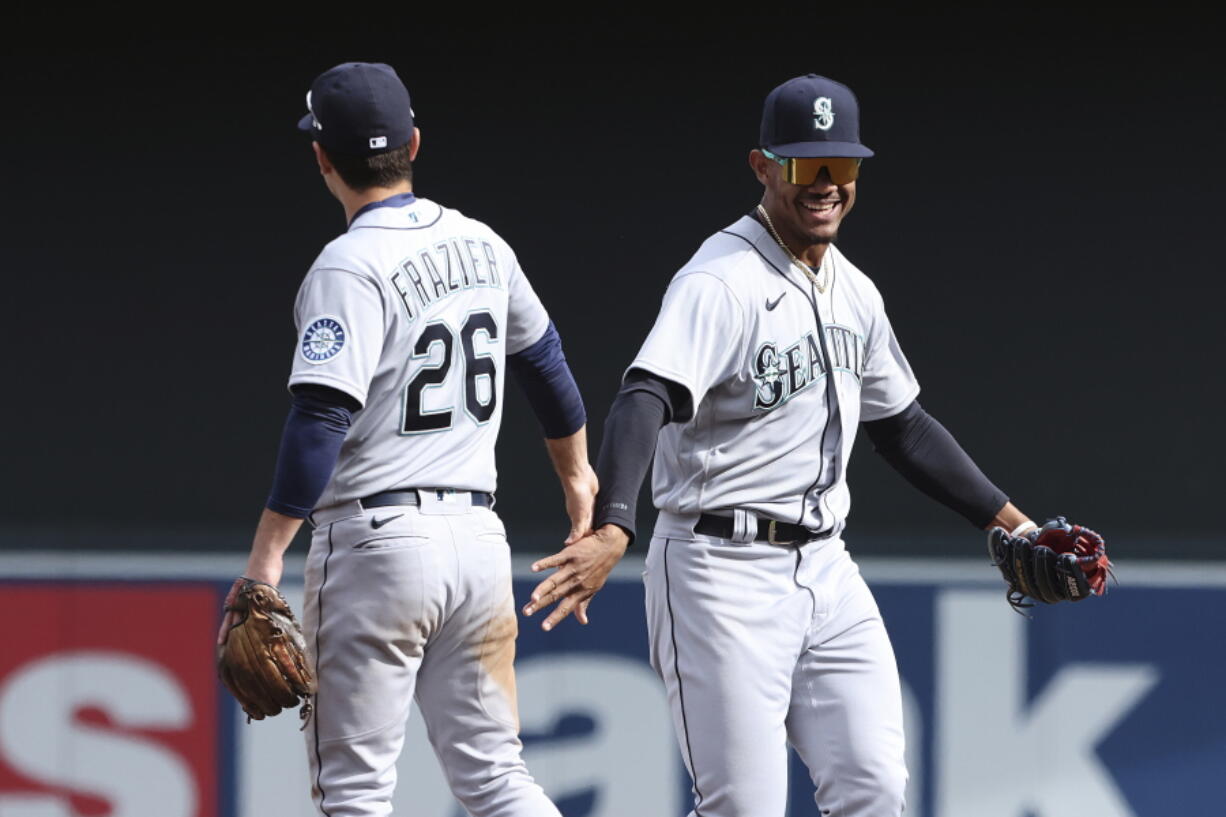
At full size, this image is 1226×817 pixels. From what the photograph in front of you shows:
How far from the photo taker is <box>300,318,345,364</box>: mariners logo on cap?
2875 millimetres

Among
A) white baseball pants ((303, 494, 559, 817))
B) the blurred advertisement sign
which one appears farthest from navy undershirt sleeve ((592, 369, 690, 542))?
the blurred advertisement sign

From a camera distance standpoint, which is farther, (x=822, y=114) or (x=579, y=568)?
(x=822, y=114)

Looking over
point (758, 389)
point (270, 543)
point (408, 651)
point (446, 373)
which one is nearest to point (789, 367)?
point (758, 389)

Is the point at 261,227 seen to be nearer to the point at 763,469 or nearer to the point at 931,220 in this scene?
the point at 931,220

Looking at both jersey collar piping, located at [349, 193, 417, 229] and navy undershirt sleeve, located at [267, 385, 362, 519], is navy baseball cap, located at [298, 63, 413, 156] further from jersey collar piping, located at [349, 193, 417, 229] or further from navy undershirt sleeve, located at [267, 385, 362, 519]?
navy undershirt sleeve, located at [267, 385, 362, 519]

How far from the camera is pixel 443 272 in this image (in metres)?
3.05

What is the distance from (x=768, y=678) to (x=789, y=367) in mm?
515

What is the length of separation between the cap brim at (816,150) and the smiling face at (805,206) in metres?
0.04

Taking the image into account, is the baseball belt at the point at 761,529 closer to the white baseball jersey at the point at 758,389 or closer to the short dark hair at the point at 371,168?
the white baseball jersey at the point at 758,389

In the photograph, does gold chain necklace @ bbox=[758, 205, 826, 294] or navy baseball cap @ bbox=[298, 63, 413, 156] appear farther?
gold chain necklace @ bbox=[758, 205, 826, 294]

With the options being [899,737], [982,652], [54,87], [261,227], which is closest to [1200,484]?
[982,652]

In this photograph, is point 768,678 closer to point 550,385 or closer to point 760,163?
point 550,385

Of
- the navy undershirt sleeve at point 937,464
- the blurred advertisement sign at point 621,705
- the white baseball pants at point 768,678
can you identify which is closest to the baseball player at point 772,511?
the white baseball pants at point 768,678

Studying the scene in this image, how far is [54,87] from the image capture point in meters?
4.83
